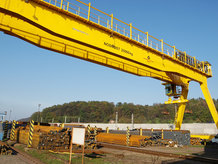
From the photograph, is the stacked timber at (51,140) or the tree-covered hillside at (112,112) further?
the tree-covered hillside at (112,112)

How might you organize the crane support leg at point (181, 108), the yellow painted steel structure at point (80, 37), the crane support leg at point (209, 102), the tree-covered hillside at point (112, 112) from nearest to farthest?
the yellow painted steel structure at point (80, 37) → the crane support leg at point (209, 102) → the crane support leg at point (181, 108) → the tree-covered hillside at point (112, 112)

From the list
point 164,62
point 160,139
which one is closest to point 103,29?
point 164,62

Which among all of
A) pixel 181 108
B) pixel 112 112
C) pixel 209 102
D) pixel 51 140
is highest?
pixel 209 102

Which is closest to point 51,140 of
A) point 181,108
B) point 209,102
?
point 181,108

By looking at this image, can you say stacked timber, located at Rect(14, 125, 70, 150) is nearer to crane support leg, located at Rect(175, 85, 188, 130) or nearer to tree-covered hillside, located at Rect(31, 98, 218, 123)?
crane support leg, located at Rect(175, 85, 188, 130)

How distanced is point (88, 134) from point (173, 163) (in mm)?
6203

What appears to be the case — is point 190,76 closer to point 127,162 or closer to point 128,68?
point 128,68

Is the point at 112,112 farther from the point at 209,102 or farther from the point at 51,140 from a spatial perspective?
the point at 51,140

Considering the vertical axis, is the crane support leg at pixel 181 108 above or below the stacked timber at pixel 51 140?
above

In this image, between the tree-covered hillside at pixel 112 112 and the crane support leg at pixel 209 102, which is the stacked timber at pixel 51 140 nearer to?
the crane support leg at pixel 209 102

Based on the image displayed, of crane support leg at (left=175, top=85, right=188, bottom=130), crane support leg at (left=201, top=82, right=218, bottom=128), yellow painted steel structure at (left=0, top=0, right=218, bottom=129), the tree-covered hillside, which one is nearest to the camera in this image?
yellow painted steel structure at (left=0, top=0, right=218, bottom=129)

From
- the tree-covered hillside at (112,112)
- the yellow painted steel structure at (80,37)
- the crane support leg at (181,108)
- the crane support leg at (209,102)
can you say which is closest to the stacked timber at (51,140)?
the yellow painted steel structure at (80,37)

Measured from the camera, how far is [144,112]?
89.4 metres

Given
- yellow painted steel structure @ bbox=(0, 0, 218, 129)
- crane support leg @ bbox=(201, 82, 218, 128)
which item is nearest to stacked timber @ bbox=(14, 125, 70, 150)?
yellow painted steel structure @ bbox=(0, 0, 218, 129)
